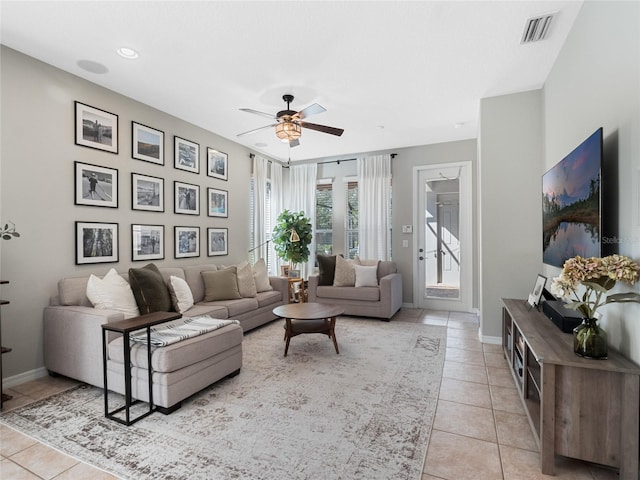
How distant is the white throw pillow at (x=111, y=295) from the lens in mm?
2902

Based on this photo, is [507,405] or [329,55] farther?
[329,55]

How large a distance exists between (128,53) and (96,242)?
1.86 metres

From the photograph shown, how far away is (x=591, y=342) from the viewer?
1669mm

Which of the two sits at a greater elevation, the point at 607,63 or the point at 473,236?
the point at 607,63

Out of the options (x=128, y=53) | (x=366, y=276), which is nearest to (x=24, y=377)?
(x=128, y=53)

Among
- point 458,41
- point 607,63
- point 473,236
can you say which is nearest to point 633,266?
point 607,63

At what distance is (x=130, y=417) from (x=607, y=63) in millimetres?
3814

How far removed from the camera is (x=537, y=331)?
2.19 metres

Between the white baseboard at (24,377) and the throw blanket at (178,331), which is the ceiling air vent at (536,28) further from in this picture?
the white baseboard at (24,377)

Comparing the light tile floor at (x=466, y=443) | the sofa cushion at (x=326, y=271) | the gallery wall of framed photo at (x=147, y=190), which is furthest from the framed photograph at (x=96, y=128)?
the sofa cushion at (x=326, y=271)

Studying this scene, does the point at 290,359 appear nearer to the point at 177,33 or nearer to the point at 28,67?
the point at 177,33

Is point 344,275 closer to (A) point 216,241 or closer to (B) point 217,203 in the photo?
(A) point 216,241

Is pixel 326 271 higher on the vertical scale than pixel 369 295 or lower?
higher

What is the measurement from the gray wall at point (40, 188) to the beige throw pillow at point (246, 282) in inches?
52.7
